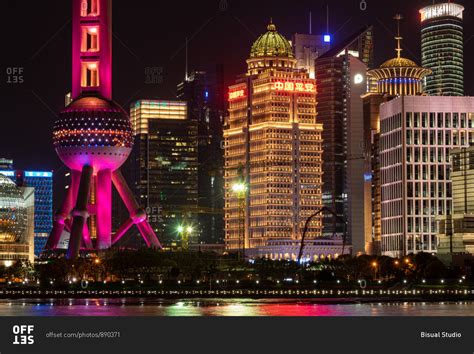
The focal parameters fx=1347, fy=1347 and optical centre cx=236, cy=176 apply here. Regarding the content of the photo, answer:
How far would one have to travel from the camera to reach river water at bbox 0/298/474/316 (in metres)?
139

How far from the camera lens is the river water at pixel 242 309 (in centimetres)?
13900

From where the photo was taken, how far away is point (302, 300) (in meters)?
184

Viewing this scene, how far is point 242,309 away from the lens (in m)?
150

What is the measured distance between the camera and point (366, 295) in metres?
195
